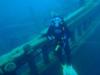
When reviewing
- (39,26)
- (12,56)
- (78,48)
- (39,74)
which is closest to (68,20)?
(78,48)

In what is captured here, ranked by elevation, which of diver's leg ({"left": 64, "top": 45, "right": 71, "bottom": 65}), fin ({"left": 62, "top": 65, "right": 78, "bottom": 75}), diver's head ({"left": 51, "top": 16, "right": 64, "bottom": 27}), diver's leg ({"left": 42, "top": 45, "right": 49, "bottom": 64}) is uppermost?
diver's head ({"left": 51, "top": 16, "right": 64, "bottom": 27})

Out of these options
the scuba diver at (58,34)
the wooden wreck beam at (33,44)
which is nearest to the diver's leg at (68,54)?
the scuba diver at (58,34)

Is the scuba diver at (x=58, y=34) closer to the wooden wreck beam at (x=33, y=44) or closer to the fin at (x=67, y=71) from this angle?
the wooden wreck beam at (x=33, y=44)

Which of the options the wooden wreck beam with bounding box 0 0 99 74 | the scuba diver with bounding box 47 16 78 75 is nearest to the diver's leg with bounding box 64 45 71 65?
the scuba diver with bounding box 47 16 78 75

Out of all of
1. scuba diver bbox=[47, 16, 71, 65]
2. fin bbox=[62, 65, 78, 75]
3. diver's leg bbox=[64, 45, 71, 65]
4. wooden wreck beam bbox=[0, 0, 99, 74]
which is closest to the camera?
wooden wreck beam bbox=[0, 0, 99, 74]

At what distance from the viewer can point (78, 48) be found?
941cm

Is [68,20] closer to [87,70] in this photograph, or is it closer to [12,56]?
[87,70]

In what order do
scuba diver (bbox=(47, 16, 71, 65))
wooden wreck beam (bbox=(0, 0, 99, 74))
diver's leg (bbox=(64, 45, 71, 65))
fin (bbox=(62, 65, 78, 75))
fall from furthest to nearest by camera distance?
diver's leg (bbox=(64, 45, 71, 65)) < fin (bbox=(62, 65, 78, 75)) < scuba diver (bbox=(47, 16, 71, 65)) < wooden wreck beam (bbox=(0, 0, 99, 74))

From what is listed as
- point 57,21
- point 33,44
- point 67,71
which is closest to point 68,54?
point 67,71

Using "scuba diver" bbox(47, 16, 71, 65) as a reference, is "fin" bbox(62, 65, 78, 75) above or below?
below

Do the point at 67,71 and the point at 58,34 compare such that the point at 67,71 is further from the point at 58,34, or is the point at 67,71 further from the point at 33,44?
the point at 33,44

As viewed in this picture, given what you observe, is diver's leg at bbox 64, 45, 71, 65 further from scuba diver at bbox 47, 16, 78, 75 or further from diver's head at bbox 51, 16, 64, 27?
diver's head at bbox 51, 16, 64, 27

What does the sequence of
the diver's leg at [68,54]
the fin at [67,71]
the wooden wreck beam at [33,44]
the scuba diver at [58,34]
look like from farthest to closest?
the diver's leg at [68,54] < the fin at [67,71] < the scuba diver at [58,34] < the wooden wreck beam at [33,44]

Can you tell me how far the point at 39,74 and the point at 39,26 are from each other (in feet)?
34.6
